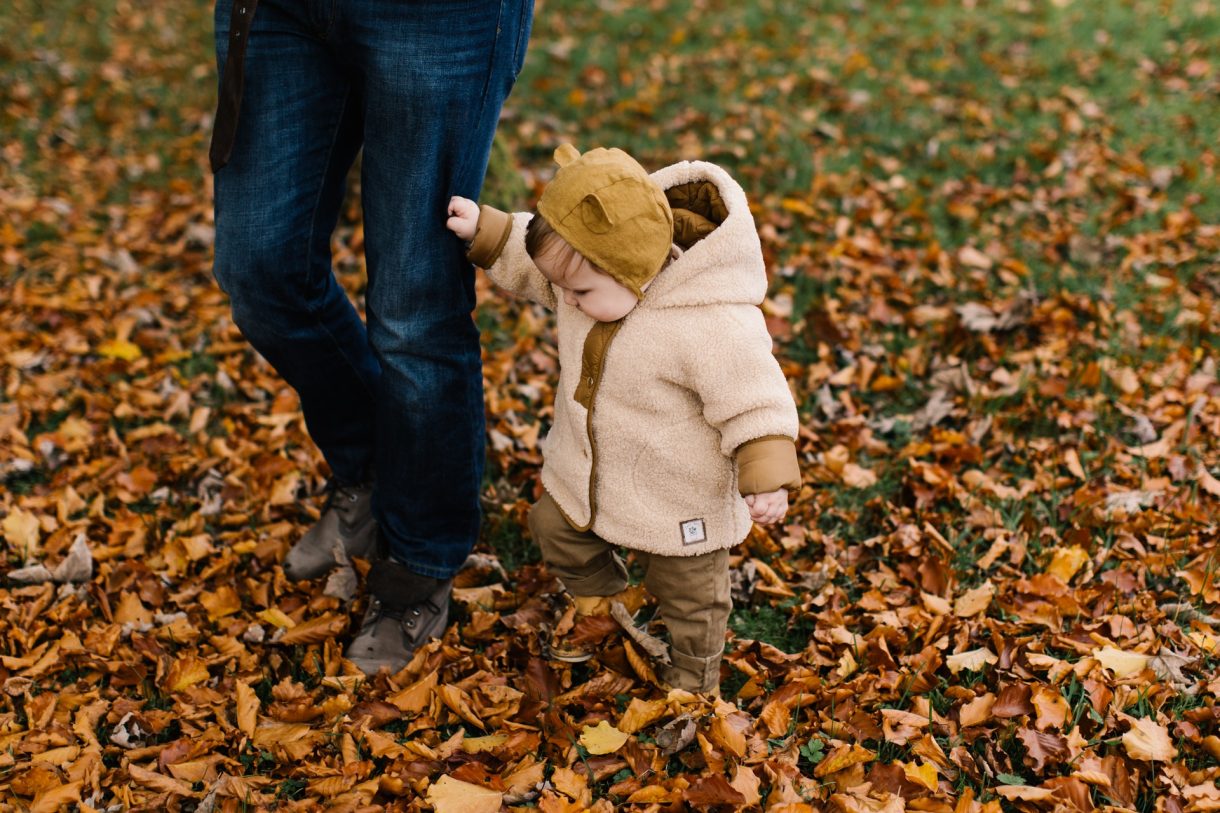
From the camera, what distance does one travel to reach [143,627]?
8.75 ft

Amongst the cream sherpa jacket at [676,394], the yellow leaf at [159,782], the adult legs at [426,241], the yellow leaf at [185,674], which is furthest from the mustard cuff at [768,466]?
the yellow leaf at [185,674]

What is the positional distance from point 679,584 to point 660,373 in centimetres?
55

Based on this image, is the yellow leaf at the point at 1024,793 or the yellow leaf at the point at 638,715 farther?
A: the yellow leaf at the point at 638,715

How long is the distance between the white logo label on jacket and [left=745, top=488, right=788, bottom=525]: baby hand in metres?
0.26

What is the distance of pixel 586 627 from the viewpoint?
2562mm

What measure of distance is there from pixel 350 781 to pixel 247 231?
1.25 meters

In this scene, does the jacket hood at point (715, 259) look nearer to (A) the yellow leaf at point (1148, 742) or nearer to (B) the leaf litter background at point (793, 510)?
(B) the leaf litter background at point (793, 510)

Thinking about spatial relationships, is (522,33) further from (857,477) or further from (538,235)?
(857,477)

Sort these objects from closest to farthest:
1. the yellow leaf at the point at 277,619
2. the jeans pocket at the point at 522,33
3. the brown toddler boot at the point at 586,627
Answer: the jeans pocket at the point at 522,33, the brown toddler boot at the point at 586,627, the yellow leaf at the point at 277,619

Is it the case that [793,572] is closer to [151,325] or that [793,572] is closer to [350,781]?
[350,781]

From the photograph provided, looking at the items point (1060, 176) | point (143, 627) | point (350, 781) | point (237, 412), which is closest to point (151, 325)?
point (237, 412)

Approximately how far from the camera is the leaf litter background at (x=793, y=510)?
222 cm

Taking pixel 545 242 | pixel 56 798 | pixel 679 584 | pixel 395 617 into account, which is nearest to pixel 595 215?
pixel 545 242

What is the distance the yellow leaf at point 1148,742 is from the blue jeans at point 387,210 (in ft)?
5.32
